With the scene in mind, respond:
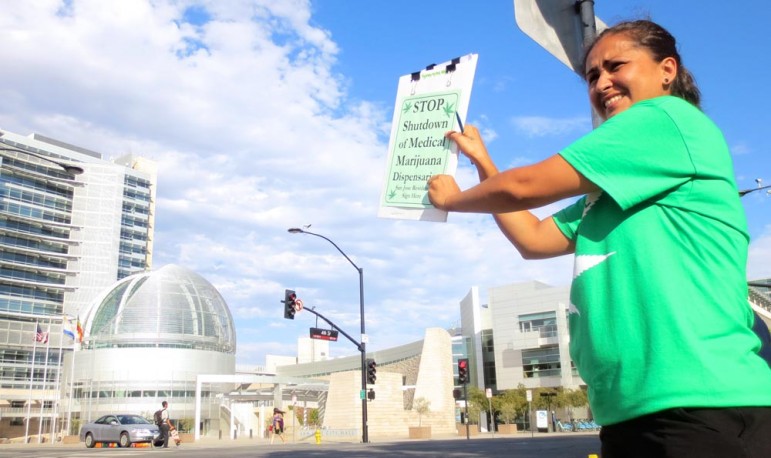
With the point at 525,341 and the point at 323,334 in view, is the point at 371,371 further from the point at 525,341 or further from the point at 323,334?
the point at 525,341

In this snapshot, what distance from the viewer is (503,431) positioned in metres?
53.6

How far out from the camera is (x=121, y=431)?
2839 centimetres

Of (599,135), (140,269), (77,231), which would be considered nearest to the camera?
(599,135)

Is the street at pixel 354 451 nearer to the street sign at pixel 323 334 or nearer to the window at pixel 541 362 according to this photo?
the street sign at pixel 323 334

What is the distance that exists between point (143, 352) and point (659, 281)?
7628 cm

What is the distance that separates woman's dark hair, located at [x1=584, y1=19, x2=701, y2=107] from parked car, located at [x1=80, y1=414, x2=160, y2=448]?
95.8 ft

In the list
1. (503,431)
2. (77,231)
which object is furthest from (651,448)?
(77,231)

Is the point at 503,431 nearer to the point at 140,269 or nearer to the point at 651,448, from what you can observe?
the point at 651,448

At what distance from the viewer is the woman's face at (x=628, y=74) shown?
1.82 m

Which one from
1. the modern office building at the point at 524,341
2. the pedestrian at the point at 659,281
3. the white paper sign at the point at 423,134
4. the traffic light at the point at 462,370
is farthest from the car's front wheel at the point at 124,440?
the modern office building at the point at 524,341

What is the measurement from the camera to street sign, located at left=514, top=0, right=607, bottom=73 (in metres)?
3.31

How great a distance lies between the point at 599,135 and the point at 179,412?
7900 centimetres

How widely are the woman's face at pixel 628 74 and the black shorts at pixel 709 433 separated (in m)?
0.82

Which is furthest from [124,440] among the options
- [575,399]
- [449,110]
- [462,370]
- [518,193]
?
[575,399]
